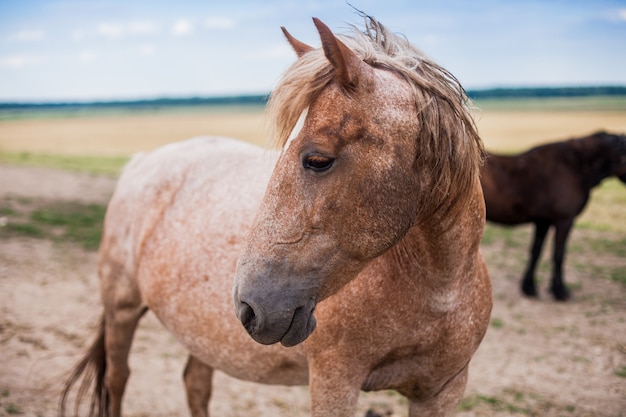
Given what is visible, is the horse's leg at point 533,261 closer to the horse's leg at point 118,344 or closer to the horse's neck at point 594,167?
the horse's neck at point 594,167

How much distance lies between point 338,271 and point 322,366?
0.63 m

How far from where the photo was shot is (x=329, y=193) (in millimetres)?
1577

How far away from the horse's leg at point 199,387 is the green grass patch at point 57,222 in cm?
513

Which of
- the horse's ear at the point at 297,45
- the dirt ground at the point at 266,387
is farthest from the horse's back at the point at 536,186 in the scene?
the horse's ear at the point at 297,45

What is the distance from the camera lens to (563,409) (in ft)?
14.0

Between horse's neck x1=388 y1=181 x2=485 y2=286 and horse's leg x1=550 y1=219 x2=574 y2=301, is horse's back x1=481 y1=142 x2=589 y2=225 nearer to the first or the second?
horse's leg x1=550 y1=219 x2=574 y2=301

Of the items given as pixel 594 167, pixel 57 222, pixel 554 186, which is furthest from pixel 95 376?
pixel 594 167

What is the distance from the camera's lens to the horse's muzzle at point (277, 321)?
62.4 inches

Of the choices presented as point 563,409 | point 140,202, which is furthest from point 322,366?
point 563,409

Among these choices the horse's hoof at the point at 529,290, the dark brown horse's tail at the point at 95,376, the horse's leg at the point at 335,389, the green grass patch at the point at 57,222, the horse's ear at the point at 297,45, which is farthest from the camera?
the green grass patch at the point at 57,222

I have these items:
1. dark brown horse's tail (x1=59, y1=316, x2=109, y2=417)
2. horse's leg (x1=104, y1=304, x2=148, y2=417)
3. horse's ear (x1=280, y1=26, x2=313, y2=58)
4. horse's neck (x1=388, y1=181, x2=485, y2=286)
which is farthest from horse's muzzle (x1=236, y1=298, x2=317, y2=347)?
dark brown horse's tail (x1=59, y1=316, x2=109, y2=417)

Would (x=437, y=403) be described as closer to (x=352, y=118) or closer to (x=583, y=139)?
(x=352, y=118)

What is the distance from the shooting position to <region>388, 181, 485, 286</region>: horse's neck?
74.2 inches

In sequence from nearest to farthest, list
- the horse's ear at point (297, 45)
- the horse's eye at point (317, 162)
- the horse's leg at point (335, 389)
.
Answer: the horse's eye at point (317, 162), the horse's ear at point (297, 45), the horse's leg at point (335, 389)
